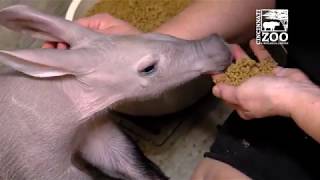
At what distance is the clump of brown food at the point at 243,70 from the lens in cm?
114

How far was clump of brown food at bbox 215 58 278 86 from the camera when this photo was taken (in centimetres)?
114

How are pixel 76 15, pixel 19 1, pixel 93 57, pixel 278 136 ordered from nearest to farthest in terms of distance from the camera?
1. pixel 93 57
2. pixel 278 136
3. pixel 76 15
4. pixel 19 1

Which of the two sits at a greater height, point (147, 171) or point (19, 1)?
point (19, 1)

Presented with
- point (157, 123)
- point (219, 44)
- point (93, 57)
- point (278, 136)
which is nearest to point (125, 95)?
point (93, 57)

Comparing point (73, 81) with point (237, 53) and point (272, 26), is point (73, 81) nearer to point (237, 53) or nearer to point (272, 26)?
point (237, 53)

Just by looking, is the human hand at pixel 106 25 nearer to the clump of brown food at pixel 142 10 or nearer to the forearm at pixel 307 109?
the clump of brown food at pixel 142 10

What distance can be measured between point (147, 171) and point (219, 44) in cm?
36

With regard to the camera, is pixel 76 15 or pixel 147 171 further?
pixel 76 15

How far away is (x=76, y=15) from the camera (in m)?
1.63

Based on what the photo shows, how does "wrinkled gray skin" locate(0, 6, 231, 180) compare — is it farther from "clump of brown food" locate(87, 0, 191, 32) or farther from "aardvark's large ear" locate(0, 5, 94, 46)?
"clump of brown food" locate(87, 0, 191, 32)

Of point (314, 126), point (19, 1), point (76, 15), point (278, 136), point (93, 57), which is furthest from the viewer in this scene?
point (19, 1)

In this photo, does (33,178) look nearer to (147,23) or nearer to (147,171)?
(147,171)

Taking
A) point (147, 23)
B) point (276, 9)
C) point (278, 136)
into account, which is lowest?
point (278, 136)

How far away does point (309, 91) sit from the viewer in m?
1.04
